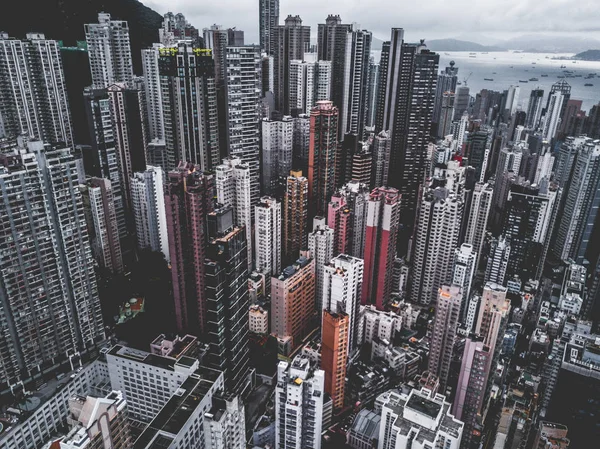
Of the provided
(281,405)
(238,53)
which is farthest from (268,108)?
(281,405)

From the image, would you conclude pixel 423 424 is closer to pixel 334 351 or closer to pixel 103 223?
pixel 334 351

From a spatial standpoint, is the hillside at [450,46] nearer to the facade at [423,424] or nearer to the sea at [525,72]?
the sea at [525,72]

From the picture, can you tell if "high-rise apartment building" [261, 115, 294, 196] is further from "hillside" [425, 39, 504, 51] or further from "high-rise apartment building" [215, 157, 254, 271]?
"hillside" [425, 39, 504, 51]

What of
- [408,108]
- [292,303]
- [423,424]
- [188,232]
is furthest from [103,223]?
[408,108]

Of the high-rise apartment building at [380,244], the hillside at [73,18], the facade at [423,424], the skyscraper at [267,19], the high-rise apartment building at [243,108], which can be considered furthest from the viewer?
the skyscraper at [267,19]

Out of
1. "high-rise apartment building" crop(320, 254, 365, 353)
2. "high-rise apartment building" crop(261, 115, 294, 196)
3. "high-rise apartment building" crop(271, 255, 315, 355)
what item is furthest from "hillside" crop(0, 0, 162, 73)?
"high-rise apartment building" crop(320, 254, 365, 353)

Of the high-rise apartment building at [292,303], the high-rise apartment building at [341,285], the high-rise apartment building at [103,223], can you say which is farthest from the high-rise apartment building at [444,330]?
the high-rise apartment building at [103,223]

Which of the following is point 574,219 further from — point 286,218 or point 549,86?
point 549,86
